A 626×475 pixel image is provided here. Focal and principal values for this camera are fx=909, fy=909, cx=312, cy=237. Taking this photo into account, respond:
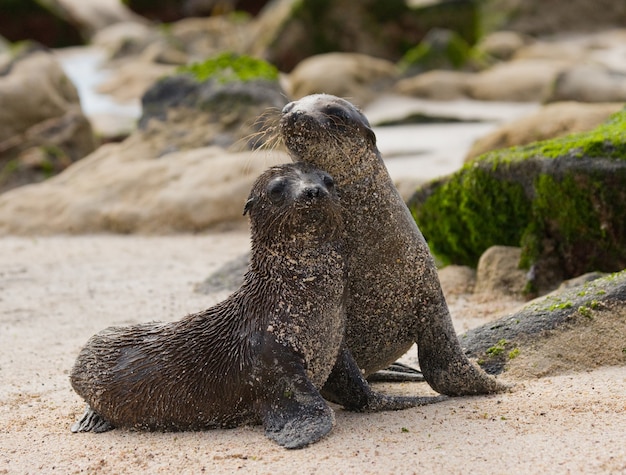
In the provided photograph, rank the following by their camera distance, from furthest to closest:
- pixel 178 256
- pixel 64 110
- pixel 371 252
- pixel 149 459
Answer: pixel 64 110, pixel 178 256, pixel 371 252, pixel 149 459

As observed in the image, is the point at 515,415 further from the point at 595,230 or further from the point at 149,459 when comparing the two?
the point at 595,230

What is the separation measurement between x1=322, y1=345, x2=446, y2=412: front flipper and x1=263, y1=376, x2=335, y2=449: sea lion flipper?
13.5 inches

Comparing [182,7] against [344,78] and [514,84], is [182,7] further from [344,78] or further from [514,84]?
[514,84]

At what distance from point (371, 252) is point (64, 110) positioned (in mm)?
14447

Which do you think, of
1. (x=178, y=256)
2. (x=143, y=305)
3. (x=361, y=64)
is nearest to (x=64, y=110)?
(x=361, y=64)

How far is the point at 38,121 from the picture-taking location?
696 inches

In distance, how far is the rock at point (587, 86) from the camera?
1683 cm

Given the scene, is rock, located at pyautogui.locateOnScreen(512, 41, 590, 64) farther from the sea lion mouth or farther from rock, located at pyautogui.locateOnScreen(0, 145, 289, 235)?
the sea lion mouth

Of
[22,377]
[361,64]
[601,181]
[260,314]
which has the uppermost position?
[361,64]

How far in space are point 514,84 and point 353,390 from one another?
1724 cm

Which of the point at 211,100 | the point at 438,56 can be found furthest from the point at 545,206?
the point at 438,56

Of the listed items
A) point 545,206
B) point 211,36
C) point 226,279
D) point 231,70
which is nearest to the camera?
point 545,206

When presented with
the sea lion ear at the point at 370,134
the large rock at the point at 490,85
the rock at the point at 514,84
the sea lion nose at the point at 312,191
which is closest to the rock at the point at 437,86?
the large rock at the point at 490,85

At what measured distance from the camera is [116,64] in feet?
101
